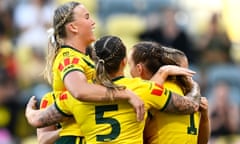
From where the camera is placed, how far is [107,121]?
6.48 meters

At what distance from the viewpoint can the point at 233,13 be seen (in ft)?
50.4

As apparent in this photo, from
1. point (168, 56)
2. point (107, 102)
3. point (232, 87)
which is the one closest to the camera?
point (107, 102)

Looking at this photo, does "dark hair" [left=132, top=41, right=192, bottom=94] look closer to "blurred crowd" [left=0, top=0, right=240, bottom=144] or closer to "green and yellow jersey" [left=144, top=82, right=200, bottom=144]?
"green and yellow jersey" [left=144, top=82, right=200, bottom=144]

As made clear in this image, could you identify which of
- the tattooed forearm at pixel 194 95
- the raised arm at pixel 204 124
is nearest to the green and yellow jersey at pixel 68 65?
the tattooed forearm at pixel 194 95

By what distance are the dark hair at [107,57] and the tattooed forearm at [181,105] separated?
0.42m

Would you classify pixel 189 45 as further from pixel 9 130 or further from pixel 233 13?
pixel 9 130

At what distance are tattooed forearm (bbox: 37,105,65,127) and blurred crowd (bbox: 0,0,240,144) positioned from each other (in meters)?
5.94

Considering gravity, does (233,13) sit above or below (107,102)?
above

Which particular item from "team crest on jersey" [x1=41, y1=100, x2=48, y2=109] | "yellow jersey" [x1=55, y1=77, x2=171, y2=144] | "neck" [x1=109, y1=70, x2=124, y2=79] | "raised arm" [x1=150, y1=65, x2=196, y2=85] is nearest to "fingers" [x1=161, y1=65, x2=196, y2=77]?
"raised arm" [x1=150, y1=65, x2=196, y2=85]

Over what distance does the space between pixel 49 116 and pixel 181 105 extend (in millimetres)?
923

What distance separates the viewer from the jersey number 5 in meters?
6.47

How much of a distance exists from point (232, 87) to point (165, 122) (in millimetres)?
7157

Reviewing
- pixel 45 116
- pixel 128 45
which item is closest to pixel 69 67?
pixel 45 116

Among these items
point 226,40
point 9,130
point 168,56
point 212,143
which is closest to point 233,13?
point 226,40
